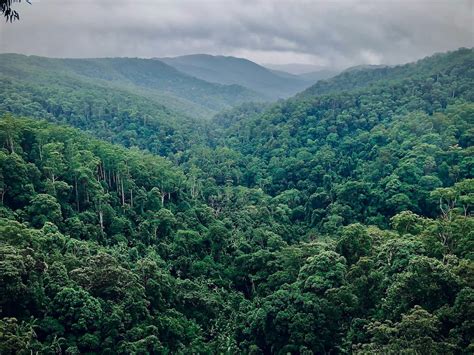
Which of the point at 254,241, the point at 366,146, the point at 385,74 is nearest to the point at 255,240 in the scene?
the point at 254,241

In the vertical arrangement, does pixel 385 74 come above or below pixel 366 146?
above

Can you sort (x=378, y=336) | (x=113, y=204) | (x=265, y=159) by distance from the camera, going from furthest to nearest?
1. (x=265, y=159)
2. (x=113, y=204)
3. (x=378, y=336)

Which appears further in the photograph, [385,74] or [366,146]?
[385,74]

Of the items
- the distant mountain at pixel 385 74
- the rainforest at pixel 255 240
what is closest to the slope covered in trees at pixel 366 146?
the rainforest at pixel 255 240

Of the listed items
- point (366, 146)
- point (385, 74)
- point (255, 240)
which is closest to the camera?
point (255, 240)

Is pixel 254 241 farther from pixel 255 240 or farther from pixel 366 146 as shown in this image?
pixel 366 146

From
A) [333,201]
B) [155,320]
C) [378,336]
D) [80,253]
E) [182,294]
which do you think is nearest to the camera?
→ [378,336]

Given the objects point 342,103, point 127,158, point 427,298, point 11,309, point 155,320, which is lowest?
point 155,320

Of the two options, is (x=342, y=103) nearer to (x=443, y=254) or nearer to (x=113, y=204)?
(x=113, y=204)

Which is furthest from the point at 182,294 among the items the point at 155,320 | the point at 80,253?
the point at 80,253
